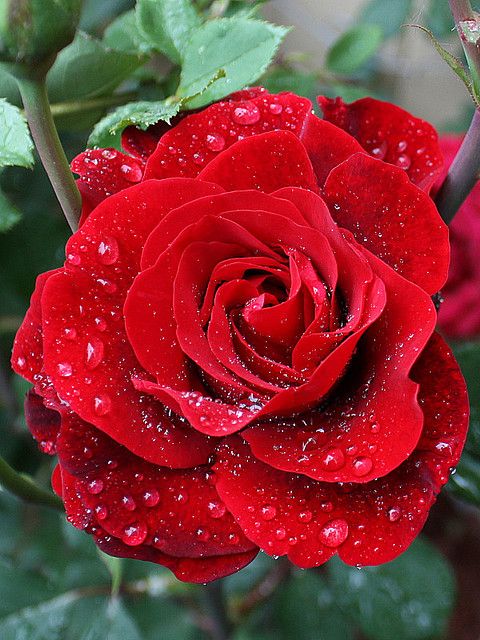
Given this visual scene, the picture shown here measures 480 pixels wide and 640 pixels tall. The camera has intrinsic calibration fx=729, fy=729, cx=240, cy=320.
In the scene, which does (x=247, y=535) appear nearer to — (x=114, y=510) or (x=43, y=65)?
(x=114, y=510)

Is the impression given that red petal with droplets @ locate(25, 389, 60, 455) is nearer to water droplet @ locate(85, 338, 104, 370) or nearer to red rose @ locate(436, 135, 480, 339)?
water droplet @ locate(85, 338, 104, 370)

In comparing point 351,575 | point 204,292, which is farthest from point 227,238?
point 351,575

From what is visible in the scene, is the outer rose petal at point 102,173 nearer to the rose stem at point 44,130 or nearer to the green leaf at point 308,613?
the rose stem at point 44,130

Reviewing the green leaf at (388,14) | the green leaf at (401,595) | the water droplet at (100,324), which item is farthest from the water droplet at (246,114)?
the green leaf at (388,14)

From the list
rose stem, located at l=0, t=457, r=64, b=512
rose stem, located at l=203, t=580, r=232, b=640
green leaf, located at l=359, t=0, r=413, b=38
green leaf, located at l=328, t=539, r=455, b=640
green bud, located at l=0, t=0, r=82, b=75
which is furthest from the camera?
green leaf, located at l=359, t=0, r=413, b=38

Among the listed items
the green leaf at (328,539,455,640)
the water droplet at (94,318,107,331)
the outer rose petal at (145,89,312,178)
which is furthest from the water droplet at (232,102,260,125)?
the green leaf at (328,539,455,640)
